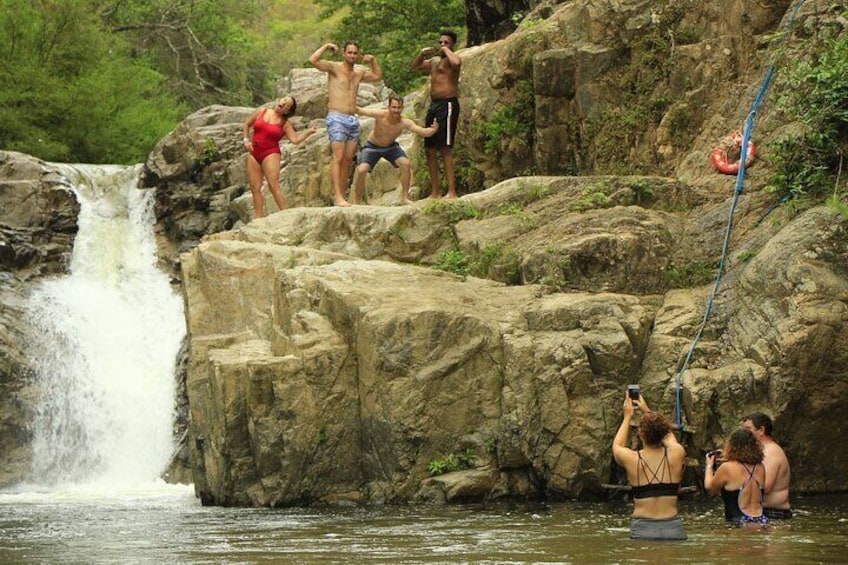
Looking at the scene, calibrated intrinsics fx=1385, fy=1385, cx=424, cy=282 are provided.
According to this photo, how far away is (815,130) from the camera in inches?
576

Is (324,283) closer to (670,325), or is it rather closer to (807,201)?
(670,325)

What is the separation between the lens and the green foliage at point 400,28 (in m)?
30.1

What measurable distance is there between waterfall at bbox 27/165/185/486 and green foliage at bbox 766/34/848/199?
847 centimetres

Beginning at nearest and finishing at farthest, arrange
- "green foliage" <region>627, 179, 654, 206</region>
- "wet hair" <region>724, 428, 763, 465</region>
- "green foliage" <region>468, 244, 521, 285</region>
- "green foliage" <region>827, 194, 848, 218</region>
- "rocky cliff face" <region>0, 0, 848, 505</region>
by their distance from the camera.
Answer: "wet hair" <region>724, 428, 763, 465</region> < "green foliage" <region>827, 194, 848, 218</region> < "rocky cliff face" <region>0, 0, 848, 505</region> < "green foliage" <region>468, 244, 521, 285</region> < "green foliage" <region>627, 179, 654, 206</region>

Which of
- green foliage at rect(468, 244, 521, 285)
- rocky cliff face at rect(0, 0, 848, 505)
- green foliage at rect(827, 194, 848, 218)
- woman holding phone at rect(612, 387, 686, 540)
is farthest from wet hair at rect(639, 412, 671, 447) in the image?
green foliage at rect(468, 244, 521, 285)

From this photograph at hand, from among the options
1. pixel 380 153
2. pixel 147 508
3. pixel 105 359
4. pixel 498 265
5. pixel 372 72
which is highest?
pixel 372 72

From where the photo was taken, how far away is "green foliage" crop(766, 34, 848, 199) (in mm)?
14508

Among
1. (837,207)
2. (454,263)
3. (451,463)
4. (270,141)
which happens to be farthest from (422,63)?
(837,207)

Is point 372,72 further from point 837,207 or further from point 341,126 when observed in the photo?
point 837,207

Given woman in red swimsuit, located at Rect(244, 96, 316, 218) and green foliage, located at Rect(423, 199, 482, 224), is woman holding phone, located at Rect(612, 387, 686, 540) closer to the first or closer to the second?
green foliage, located at Rect(423, 199, 482, 224)

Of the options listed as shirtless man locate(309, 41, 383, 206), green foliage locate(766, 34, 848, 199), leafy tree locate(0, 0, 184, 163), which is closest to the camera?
green foliage locate(766, 34, 848, 199)

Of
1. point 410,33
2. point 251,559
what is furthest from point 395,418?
point 410,33

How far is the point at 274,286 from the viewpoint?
15.3 metres

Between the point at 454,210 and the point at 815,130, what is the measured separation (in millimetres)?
4037
